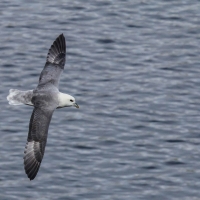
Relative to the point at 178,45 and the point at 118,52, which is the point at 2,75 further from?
the point at 178,45

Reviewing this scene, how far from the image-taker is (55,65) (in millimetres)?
28078

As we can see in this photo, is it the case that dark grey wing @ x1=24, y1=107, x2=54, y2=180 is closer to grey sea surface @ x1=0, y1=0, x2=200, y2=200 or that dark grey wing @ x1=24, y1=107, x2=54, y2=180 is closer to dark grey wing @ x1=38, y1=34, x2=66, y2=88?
dark grey wing @ x1=38, y1=34, x2=66, y2=88

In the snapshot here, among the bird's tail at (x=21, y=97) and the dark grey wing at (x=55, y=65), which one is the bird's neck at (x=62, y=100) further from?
the dark grey wing at (x=55, y=65)

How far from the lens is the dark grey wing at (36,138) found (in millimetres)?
25188

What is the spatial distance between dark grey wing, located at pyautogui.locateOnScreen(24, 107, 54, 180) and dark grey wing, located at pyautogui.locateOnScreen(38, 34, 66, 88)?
77.0 inches

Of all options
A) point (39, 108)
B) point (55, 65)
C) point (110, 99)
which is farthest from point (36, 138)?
point (110, 99)

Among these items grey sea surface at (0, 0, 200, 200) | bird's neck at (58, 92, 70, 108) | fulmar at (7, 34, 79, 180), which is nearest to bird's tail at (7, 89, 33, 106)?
fulmar at (7, 34, 79, 180)

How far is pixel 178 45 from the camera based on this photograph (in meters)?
37.6

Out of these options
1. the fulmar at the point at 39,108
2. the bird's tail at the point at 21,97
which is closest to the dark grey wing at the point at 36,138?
the fulmar at the point at 39,108

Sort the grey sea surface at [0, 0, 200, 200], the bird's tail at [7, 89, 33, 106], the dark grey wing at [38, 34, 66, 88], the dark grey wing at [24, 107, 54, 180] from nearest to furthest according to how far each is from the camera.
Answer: the dark grey wing at [24, 107, 54, 180], the bird's tail at [7, 89, 33, 106], the dark grey wing at [38, 34, 66, 88], the grey sea surface at [0, 0, 200, 200]

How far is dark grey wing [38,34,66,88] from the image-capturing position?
27.3m

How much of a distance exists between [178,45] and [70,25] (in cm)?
456

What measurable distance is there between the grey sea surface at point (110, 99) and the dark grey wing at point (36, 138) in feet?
10.5

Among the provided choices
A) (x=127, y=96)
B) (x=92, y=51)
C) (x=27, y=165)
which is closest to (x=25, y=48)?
(x=92, y=51)
